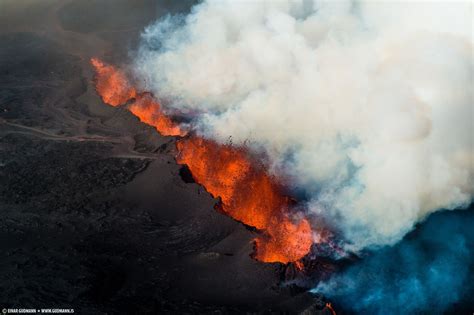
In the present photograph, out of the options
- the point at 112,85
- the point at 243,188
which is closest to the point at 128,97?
the point at 112,85

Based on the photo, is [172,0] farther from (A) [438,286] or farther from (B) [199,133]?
(A) [438,286]

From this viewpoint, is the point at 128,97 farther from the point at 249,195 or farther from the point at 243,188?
the point at 249,195

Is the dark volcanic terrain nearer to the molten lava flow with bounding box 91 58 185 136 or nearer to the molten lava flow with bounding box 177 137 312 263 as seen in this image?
the molten lava flow with bounding box 91 58 185 136

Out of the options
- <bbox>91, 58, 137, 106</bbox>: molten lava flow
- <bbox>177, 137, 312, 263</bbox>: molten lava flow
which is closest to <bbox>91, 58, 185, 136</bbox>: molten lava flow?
<bbox>91, 58, 137, 106</bbox>: molten lava flow

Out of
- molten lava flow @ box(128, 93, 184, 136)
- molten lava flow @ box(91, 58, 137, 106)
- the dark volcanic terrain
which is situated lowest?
the dark volcanic terrain

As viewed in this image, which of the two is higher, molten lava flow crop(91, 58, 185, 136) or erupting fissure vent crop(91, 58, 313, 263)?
molten lava flow crop(91, 58, 185, 136)

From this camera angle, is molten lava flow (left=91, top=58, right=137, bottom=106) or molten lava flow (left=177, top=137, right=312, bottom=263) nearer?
molten lava flow (left=177, top=137, right=312, bottom=263)

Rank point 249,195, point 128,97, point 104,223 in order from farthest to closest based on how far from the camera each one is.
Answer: point 128,97
point 249,195
point 104,223
